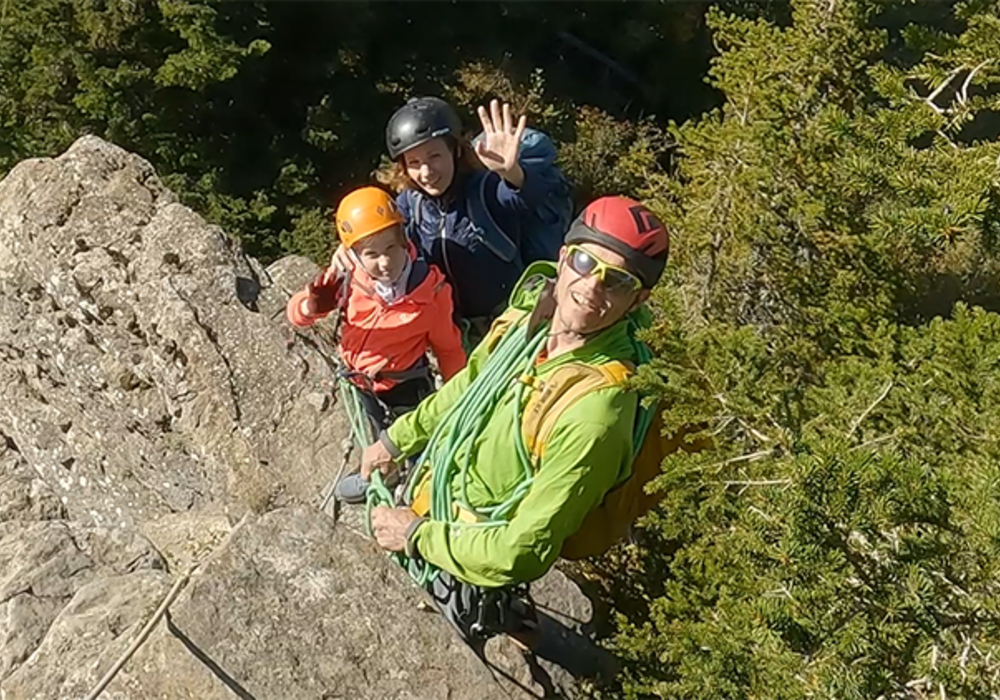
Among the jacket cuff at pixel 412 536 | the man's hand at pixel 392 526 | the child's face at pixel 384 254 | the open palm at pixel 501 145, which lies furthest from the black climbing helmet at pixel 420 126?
the jacket cuff at pixel 412 536

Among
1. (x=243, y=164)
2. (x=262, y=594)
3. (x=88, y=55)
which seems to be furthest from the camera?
(x=243, y=164)

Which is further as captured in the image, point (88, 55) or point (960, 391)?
point (88, 55)

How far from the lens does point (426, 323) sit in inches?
200

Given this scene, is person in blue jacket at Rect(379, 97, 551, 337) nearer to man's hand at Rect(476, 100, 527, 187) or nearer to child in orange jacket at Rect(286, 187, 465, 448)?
man's hand at Rect(476, 100, 527, 187)

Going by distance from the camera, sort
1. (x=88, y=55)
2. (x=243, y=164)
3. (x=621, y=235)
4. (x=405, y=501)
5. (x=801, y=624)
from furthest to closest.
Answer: (x=243, y=164)
(x=88, y=55)
(x=405, y=501)
(x=621, y=235)
(x=801, y=624)

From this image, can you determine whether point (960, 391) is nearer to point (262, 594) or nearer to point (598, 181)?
point (262, 594)

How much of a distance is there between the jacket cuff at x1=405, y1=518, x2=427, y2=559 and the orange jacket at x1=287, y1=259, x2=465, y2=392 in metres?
1.55

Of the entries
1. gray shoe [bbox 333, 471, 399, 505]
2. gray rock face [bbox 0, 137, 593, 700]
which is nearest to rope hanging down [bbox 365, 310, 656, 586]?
gray rock face [bbox 0, 137, 593, 700]

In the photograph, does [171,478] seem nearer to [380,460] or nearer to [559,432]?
[380,460]

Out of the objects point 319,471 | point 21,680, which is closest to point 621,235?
point 21,680

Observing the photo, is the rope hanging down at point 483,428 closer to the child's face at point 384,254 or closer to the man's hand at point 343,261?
the child's face at point 384,254

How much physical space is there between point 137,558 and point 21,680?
3.54ft

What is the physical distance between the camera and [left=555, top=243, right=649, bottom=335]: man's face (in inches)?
130

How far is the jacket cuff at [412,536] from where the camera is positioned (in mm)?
3631
